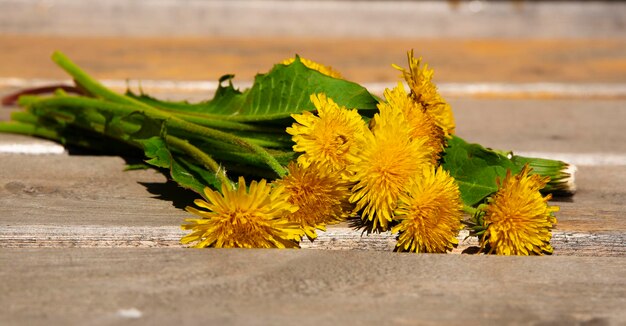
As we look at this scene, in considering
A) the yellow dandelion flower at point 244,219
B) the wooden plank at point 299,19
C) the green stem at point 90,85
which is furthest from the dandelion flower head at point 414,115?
the wooden plank at point 299,19

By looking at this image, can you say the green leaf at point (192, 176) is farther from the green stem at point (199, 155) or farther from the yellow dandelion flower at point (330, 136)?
the yellow dandelion flower at point (330, 136)

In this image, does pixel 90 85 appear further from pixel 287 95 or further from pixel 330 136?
pixel 330 136

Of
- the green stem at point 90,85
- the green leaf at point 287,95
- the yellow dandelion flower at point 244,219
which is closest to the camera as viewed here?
the yellow dandelion flower at point 244,219

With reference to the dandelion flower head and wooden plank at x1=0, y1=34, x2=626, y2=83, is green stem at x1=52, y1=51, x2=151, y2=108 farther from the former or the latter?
wooden plank at x1=0, y1=34, x2=626, y2=83

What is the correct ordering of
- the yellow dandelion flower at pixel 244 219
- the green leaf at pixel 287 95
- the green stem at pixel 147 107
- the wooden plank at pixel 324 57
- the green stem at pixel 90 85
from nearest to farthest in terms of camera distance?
the yellow dandelion flower at pixel 244 219
the green leaf at pixel 287 95
the green stem at pixel 147 107
the green stem at pixel 90 85
the wooden plank at pixel 324 57

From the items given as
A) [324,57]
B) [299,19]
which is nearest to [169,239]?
[324,57]

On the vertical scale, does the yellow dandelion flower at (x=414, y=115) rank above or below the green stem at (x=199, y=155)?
above
